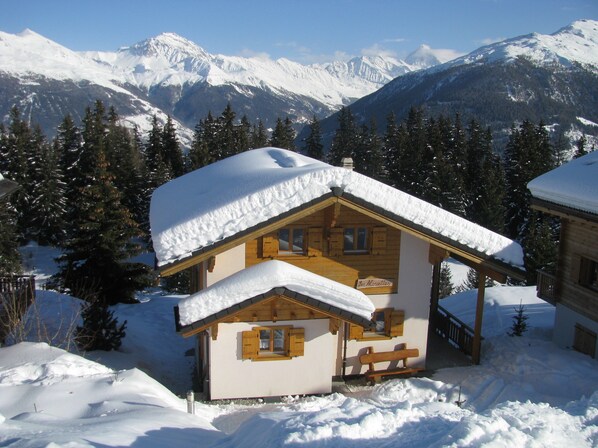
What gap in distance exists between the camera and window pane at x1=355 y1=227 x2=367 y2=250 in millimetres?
16039

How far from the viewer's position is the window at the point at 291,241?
15.6 metres

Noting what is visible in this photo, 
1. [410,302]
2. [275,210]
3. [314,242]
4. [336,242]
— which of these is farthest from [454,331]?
[275,210]

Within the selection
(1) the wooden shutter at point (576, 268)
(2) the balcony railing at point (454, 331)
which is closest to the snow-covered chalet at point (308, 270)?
(2) the balcony railing at point (454, 331)

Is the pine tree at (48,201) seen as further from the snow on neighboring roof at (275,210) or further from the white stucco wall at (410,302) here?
the white stucco wall at (410,302)

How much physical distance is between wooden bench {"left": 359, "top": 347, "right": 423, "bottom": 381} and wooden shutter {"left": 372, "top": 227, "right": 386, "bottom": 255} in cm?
279

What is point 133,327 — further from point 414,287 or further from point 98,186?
point 414,287

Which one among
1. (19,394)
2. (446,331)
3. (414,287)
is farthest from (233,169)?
(19,394)

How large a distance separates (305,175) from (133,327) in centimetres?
1198

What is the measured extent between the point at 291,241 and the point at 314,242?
632 millimetres

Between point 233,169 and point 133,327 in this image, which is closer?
point 233,169

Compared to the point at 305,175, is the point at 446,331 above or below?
below

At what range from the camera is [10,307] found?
1670 centimetres

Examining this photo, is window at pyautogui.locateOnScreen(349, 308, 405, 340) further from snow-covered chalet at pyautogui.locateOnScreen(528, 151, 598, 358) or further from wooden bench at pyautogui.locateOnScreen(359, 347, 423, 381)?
snow-covered chalet at pyautogui.locateOnScreen(528, 151, 598, 358)

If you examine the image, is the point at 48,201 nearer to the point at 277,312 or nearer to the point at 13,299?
the point at 13,299
